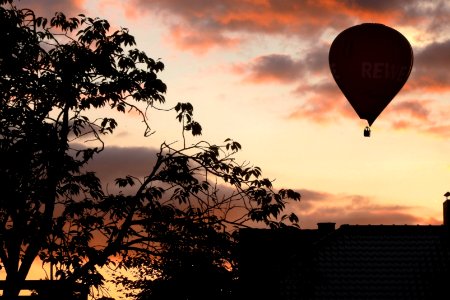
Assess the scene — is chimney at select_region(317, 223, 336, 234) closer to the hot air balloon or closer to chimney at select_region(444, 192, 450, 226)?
chimney at select_region(444, 192, 450, 226)

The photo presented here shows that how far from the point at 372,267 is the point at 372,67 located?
1131 cm

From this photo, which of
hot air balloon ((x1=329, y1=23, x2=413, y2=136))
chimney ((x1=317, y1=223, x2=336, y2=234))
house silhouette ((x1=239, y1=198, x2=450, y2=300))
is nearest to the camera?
hot air balloon ((x1=329, y1=23, x2=413, y2=136))

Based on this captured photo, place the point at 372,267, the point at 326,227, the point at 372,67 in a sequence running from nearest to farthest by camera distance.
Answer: the point at 372,67
the point at 372,267
the point at 326,227

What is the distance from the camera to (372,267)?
102 feet

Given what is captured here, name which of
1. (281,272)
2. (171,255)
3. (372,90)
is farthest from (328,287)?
(171,255)

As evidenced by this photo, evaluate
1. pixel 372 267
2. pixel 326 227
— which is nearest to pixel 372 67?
pixel 372 267

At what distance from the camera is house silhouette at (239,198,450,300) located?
99.9 ft

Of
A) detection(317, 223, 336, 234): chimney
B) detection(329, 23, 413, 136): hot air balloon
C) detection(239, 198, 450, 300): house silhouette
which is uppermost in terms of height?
detection(329, 23, 413, 136): hot air balloon

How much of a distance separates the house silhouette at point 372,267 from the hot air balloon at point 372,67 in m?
9.50

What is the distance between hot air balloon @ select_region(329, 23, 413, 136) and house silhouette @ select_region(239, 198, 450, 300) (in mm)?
9504

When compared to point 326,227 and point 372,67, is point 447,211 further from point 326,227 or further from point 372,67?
point 372,67

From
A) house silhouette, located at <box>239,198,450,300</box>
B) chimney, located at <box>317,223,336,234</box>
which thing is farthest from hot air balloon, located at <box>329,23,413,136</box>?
chimney, located at <box>317,223,336,234</box>

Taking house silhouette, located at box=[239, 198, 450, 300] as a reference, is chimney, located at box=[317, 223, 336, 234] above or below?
above

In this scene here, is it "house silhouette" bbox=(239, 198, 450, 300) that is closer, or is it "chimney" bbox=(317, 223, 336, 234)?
"house silhouette" bbox=(239, 198, 450, 300)
